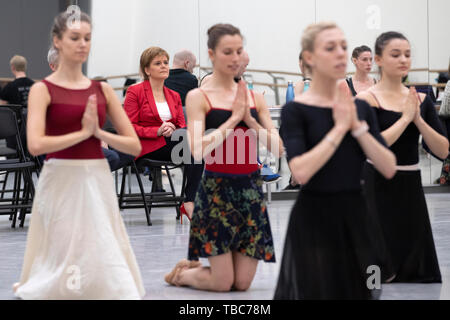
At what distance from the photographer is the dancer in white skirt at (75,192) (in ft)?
10.6

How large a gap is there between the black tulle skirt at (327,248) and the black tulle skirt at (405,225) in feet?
3.91

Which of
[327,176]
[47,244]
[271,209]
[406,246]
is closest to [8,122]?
[271,209]

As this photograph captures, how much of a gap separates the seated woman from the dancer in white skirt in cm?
273

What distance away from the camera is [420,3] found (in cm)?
838

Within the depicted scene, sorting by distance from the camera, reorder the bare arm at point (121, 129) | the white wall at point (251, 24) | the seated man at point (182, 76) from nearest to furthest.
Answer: the bare arm at point (121, 129) < the seated man at point (182, 76) < the white wall at point (251, 24)

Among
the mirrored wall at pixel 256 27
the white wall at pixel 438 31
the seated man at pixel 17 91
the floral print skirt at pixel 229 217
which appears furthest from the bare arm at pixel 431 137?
the seated man at pixel 17 91

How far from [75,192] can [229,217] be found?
73cm

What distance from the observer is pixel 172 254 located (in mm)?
4801

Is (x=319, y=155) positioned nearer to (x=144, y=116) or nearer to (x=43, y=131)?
(x=43, y=131)

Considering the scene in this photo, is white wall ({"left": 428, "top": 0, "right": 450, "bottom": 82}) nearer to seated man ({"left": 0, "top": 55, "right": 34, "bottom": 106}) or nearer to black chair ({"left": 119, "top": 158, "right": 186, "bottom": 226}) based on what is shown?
black chair ({"left": 119, "top": 158, "right": 186, "bottom": 226})

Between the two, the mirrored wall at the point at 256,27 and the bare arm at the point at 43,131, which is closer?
the bare arm at the point at 43,131

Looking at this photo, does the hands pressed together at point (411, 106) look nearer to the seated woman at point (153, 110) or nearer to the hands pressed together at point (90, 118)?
the hands pressed together at point (90, 118)

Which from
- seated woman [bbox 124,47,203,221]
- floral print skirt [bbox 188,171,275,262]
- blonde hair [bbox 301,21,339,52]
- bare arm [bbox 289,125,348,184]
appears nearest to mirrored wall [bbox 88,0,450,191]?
seated woman [bbox 124,47,203,221]

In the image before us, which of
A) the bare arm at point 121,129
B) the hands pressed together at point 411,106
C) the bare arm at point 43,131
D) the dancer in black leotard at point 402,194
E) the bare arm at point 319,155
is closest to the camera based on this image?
the bare arm at point 319,155
